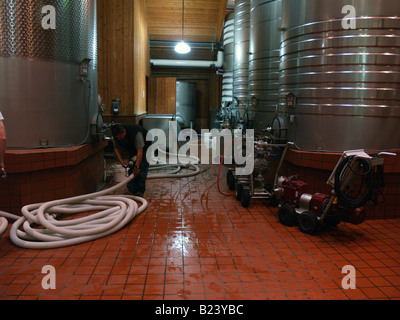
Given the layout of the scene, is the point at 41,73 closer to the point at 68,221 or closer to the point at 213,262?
the point at 68,221

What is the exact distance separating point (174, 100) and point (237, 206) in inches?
447

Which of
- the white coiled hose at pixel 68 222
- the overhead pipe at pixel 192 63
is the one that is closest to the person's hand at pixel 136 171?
the white coiled hose at pixel 68 222

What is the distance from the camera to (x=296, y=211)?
5145 millimetres

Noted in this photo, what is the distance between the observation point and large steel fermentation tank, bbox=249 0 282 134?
8.13 m

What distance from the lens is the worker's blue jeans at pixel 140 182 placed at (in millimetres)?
6605

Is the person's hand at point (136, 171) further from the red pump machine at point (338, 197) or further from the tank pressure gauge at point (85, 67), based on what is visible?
the red pump machine at point (338, 197)

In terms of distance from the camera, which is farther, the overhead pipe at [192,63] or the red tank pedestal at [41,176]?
the overhead pipe at [192,63]

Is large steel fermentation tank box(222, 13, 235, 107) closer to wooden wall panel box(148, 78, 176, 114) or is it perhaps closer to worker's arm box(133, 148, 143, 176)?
wooden wall panel box(148, 78, 176, 114)

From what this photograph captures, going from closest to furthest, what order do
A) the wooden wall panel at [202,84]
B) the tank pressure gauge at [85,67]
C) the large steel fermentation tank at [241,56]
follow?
the tank pressure gauge at [85,67]
the large steel fermentation tank at [241,56]
the wooden wall panel at [202,84]

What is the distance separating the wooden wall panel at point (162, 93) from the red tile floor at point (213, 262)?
1164 centimetres

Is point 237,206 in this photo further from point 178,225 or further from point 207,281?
point 207,281

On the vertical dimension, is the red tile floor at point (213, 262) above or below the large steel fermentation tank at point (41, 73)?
below

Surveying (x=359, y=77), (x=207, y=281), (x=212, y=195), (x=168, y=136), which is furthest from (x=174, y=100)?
(x=207, y=281)

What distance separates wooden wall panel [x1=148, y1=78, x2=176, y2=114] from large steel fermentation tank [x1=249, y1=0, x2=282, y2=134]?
8.39m
